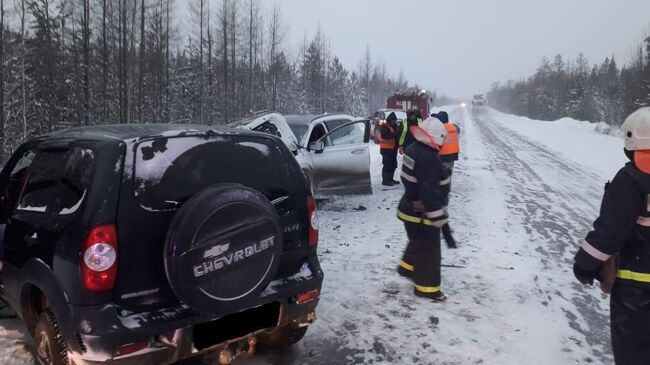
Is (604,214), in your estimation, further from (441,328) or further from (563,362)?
(441,328)

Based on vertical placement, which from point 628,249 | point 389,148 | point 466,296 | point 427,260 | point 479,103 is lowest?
point 466,296

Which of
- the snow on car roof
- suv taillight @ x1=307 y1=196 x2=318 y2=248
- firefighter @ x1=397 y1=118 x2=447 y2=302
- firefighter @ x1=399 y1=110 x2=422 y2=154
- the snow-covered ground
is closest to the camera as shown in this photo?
the snow on car roof

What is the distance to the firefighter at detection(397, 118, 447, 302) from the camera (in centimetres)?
478

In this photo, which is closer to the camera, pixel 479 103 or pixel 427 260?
pixel 427 260

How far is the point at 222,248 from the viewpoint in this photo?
2.78 metres

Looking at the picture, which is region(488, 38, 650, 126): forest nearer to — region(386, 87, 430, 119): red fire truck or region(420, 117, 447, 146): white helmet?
region(386, 87, 430, 119): red fire truck

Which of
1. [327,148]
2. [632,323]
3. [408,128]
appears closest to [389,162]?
[408,128]

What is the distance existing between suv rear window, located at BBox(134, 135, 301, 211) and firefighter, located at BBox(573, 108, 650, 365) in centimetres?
196

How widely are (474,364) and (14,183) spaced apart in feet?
13.6

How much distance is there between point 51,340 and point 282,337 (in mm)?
1553

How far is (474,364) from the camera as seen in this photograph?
3.60 m

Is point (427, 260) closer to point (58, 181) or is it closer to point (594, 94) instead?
point (58, 181)

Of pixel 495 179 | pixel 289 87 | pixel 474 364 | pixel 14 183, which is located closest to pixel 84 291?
pixel 14 183

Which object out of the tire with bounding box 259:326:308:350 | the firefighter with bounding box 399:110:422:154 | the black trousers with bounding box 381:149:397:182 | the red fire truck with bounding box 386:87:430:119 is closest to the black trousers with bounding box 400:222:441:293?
the tire with bounding box 259:326:308:350
